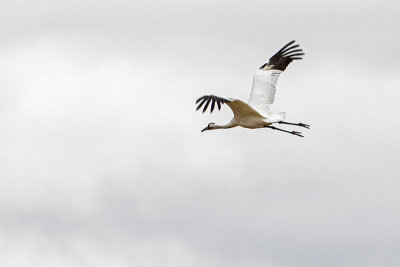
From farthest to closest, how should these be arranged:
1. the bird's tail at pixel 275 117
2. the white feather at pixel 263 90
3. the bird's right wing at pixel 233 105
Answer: the white feather at pixel 263 90, the bird's tail at pixel 275 117, the bird's right wing at pixel 233 105

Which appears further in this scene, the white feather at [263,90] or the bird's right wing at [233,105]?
the white feather at [263,90]

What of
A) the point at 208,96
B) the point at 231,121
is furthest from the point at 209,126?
the point at 208,96

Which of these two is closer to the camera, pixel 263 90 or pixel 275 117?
pixel 275 117

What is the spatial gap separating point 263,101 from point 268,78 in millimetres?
→ 1739

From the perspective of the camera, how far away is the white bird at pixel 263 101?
186ft

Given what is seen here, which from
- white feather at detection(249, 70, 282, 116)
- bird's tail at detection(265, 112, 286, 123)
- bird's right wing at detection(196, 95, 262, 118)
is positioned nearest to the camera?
bird's right wing at detection(196, 95, 262, 118)

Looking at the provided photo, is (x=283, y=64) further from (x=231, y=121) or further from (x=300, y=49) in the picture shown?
(x=231, y=121)

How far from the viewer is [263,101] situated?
5903 cm

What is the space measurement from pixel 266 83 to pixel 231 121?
9.23 feet

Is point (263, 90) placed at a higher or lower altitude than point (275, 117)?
higher

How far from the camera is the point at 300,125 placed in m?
59.8

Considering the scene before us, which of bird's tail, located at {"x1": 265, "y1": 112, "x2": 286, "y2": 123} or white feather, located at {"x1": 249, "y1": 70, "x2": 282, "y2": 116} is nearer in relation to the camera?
bird's tail, located at {"x1": 265, "y1": 112, "x2": 286, "y2": 123}

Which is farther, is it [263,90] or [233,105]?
[263,90]

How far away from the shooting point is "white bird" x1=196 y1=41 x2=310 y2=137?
56656 millimetres
